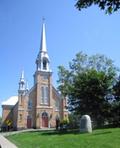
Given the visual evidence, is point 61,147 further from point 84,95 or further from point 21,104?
point 21,104

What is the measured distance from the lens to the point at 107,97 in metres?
39.7

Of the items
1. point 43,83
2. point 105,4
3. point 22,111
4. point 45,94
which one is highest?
point 43,83

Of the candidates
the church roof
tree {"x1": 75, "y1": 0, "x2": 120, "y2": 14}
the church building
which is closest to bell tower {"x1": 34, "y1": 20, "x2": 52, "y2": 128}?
the church building

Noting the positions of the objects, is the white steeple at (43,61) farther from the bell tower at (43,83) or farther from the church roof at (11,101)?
the church roof at (11,101)

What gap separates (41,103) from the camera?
6266 cm

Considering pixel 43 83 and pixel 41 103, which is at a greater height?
pixel 43 83

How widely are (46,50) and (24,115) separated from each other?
15596mm

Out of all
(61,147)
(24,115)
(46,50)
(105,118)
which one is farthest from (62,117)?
(61,147)

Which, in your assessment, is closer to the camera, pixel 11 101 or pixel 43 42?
pixel 43 42

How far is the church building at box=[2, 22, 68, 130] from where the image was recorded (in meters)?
61.1

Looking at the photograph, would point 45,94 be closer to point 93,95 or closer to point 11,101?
point 11,101

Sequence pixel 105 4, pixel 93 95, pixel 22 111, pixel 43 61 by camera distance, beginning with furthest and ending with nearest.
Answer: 1. pixel 43 61
2. pixel 22 111
3. pixel 93 95
4. pixel 105 4

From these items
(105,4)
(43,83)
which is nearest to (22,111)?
(43,83)

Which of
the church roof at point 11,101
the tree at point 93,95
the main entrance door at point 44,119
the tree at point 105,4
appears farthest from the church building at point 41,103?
the tree at point 105,4
